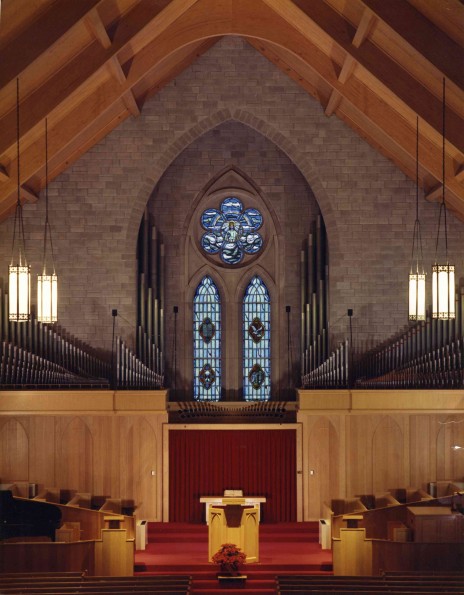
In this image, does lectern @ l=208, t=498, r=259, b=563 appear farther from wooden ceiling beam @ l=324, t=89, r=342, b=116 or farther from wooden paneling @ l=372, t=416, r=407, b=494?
wooden ceiling beam @ l=324, t=89, r=342, b=116

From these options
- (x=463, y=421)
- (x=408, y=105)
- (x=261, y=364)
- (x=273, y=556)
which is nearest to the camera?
(x=408, y=105)

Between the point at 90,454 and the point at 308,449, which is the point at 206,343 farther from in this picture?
the point at 90,454

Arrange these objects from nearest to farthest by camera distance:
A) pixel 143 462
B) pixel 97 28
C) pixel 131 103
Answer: pixel 97 28 < pixel 131 103 < pixel 143 462

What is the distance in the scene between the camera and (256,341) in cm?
2167

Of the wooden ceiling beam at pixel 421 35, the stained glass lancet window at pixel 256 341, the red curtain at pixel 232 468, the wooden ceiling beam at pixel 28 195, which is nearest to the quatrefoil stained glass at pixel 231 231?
the stained glass lancet window at pixel 256 341

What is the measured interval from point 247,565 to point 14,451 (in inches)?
212

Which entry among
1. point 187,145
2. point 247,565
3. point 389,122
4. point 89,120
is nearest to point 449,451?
point 247,565

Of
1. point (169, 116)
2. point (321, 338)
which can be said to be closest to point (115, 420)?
point (321, 338)

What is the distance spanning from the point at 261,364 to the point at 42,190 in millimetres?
5778

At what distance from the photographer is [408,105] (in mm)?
15172

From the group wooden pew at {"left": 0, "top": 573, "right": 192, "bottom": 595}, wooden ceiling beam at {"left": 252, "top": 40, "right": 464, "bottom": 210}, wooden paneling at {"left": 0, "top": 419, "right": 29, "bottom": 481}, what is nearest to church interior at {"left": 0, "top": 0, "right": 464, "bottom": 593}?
wooden paneling at {"left": 0, "top": 419, "right": 29, "bottom": 481}

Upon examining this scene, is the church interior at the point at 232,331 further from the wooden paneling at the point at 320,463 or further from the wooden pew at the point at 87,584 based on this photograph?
the wooden pew at the point at 87,584

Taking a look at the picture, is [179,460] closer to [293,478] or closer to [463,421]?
[293,478]

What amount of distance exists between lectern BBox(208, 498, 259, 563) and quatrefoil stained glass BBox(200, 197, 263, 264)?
6.44 m
